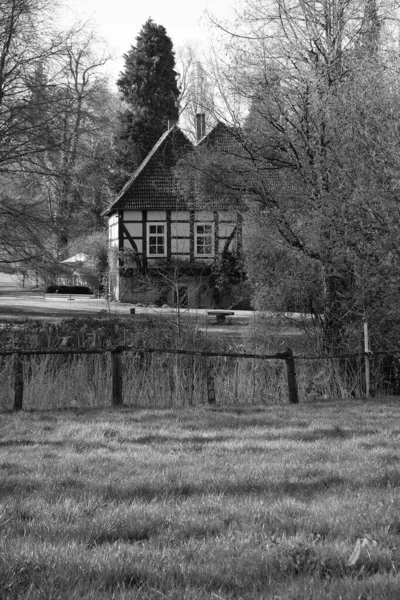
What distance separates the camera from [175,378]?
1091cm

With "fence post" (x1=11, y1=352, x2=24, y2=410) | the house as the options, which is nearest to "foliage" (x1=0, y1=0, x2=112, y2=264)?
"fence post" (x1=11, y1=352, x2=24, y2=410)

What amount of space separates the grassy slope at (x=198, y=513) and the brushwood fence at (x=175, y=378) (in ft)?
8.35

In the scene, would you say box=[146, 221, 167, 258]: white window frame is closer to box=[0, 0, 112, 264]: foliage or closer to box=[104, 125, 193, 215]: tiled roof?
box=[104, 125, 193, 215]: tiled roof

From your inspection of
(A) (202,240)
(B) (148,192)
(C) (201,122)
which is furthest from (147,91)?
(C) (201,122)

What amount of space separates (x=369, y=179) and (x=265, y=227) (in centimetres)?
323

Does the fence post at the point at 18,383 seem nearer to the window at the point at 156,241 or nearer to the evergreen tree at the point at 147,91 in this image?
the window at the point at 156,241

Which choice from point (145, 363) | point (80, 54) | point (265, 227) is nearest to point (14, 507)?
point (145, 363)

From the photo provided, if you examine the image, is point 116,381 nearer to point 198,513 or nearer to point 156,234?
point 198,513

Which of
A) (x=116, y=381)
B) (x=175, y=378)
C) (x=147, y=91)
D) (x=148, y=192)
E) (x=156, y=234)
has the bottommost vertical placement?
(x=175, y=378)

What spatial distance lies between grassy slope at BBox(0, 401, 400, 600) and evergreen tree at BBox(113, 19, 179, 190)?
36.4 meters

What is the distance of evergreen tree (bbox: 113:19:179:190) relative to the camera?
1679 inches

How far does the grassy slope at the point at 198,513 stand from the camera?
10.8ft

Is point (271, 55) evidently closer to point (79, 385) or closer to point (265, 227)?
point (265, 227)

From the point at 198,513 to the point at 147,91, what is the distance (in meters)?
41.3
